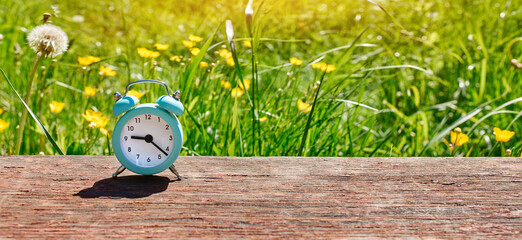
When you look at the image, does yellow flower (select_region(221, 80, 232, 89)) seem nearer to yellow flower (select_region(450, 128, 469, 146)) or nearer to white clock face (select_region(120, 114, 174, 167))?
white clock face (select_region(120, 114, 174, 167))

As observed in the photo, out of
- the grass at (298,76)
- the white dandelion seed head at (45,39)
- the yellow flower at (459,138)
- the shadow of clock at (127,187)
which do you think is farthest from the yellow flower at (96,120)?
Result: the yellow flower at (459,138)

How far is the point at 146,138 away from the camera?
1422mm

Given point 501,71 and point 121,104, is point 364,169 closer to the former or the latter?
point 121,104

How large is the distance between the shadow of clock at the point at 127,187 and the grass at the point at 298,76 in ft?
1.49

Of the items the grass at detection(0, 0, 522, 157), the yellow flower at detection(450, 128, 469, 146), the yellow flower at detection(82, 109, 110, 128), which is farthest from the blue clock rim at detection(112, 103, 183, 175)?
the yellow flower at detection(450, 128, 469, 146)

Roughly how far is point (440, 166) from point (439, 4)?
286cm

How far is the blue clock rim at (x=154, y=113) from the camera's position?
1.39 metres

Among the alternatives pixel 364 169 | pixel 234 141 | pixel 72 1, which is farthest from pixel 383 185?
pixel 72 1

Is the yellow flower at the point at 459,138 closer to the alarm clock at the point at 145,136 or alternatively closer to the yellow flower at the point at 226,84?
the yellow flower at the point at 226,84

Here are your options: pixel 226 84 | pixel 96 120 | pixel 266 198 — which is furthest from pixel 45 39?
pixel 266 198

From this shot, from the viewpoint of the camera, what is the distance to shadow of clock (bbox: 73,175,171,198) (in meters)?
1.35

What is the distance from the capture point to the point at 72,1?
4789mm

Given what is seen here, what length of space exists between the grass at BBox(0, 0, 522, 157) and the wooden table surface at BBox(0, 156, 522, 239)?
33cm

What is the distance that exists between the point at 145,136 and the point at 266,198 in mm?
395
